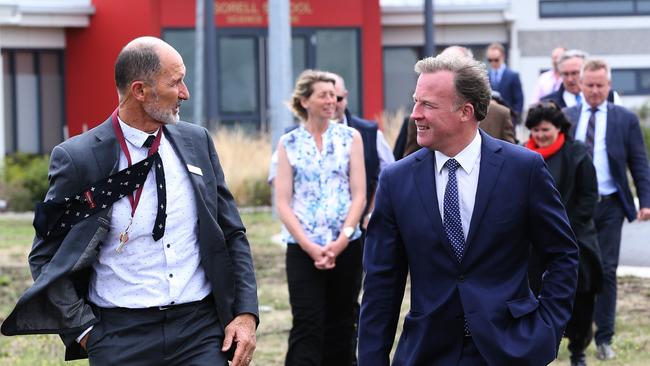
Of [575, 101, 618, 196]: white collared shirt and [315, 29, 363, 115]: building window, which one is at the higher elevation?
[315, 29, 363, 115]: building window

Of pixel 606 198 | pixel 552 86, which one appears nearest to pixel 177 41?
pixel 552 86

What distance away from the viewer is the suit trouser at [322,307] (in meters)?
8.36

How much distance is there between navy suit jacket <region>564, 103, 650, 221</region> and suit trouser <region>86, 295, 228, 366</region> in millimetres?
5444

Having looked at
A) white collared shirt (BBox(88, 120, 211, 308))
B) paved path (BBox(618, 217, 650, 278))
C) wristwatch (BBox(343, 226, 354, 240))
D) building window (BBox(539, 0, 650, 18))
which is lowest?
paved path (BBox(618, 217, 650, 278))

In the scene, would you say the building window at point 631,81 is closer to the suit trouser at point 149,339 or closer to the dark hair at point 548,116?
the dark hair at point 548,116

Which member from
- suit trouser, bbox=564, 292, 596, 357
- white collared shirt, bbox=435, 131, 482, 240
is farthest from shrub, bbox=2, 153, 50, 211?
white collared shirt, bbox=435, 131, 482, 240

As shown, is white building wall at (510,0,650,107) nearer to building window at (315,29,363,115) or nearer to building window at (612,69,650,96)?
building window at (612,69,650,96)

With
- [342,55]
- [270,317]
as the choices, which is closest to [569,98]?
[270,317]

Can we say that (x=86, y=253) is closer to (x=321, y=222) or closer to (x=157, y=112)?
(x=157, y=112)

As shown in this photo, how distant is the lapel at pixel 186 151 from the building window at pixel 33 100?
30580 millimetres

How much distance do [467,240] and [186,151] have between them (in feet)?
4.04

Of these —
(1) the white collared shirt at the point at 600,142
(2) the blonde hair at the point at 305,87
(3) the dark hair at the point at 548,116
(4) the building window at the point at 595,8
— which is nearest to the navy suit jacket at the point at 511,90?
(1) the white collared shirt at the point at 600,142

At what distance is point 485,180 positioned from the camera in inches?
202

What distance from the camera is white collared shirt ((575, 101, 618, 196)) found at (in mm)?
10281
